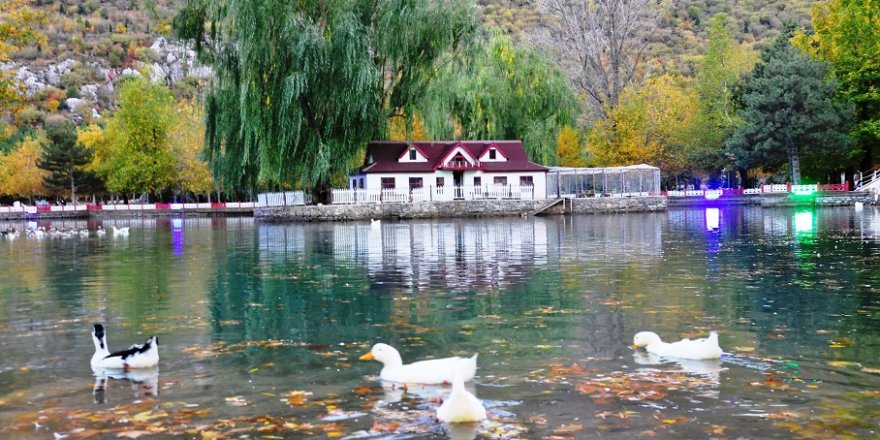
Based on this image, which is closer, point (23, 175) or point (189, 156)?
point (189, 156)

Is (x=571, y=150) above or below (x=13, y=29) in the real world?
below

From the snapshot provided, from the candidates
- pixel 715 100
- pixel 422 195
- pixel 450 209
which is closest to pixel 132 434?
pixel 450 209

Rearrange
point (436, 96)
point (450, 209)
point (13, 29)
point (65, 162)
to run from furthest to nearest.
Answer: point (65, 162), point (450, 209), point (436, 96), point (13, 29)

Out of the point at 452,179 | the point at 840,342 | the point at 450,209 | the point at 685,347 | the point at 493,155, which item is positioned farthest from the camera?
the point at 452,179

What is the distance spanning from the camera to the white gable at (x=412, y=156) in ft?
218

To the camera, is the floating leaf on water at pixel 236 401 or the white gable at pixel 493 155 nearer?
the floating leaf on water at pixel 236 401

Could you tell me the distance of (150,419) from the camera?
8.94 m

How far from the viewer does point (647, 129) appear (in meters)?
85.7

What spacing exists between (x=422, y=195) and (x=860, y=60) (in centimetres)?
3844

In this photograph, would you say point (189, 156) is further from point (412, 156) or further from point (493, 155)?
→ point (493, 155)

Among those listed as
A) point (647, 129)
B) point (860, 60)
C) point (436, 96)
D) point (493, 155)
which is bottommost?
point (493, 155)

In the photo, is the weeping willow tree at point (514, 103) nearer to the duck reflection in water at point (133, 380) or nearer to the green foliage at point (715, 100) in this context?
the green foliage at point (715, 100)

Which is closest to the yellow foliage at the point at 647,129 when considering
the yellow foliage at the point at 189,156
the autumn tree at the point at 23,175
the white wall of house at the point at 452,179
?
the white wall of house at the point at 452,179

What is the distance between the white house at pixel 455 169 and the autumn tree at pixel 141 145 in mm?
34002
